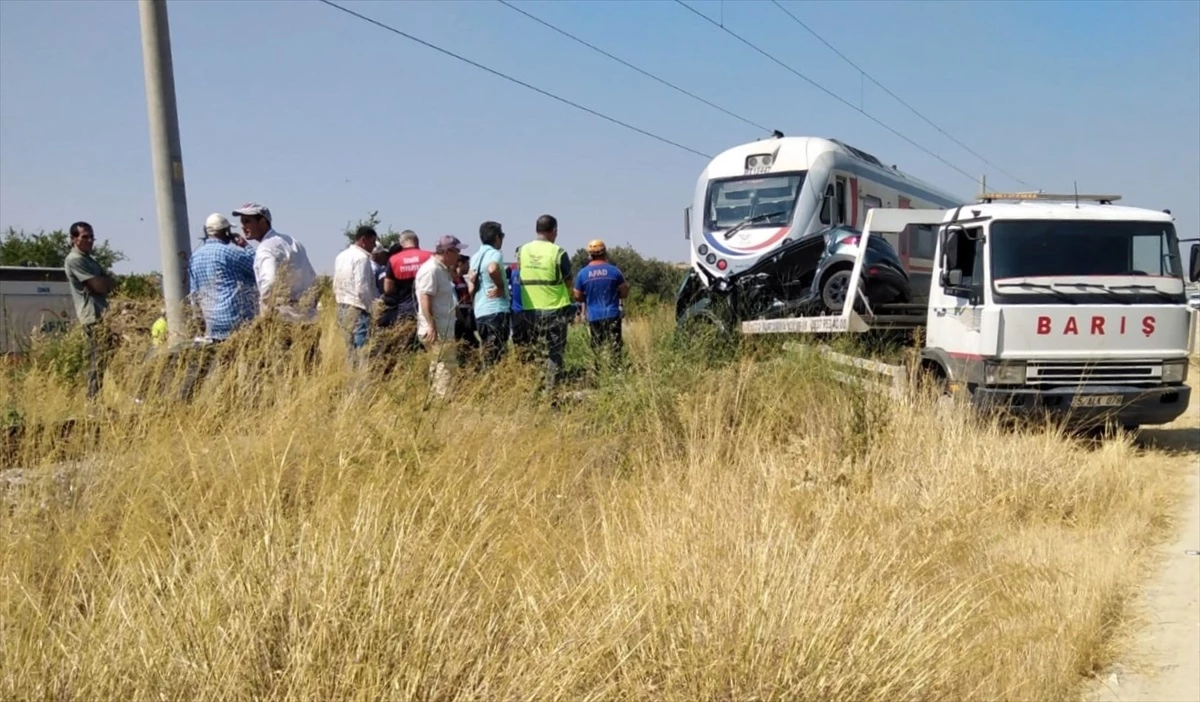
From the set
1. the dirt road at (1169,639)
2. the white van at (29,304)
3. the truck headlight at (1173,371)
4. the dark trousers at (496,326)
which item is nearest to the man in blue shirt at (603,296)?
the dark trousers at (496,326)

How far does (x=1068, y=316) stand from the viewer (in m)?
8.09

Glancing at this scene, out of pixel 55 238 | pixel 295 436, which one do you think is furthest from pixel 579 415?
pixel 55 238

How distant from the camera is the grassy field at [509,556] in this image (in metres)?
2.42

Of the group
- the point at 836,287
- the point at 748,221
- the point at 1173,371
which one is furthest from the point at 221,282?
the point at 748,221

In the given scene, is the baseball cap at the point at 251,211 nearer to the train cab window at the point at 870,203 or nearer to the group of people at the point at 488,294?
the group of people at the point at 488,294

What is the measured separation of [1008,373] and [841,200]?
610 cm

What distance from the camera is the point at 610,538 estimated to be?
3578mm

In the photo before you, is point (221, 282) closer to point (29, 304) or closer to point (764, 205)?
point (29, 304)

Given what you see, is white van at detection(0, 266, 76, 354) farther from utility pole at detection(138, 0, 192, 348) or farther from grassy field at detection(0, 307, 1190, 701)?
utility pole at detection(138, 0, 192, 348)

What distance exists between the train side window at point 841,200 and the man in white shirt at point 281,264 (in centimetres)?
937

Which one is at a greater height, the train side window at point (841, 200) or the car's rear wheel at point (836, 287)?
the train side window at point (841, 200)

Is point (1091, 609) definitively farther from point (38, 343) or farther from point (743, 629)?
point (38, 343)

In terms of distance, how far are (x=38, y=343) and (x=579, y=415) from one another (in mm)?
3152

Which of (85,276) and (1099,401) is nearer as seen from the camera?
(85,276)
